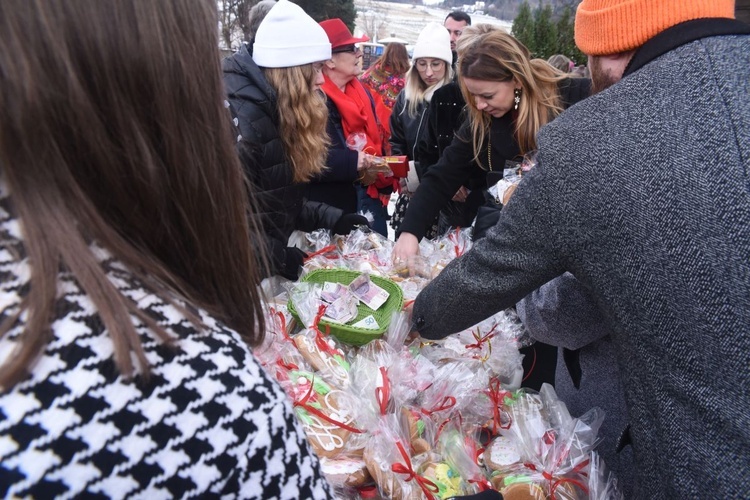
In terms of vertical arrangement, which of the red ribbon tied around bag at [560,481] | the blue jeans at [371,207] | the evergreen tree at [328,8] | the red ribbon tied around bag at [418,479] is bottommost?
the blue jeans at [371,207]

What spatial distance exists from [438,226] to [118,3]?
3174mm

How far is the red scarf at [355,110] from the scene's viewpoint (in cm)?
365

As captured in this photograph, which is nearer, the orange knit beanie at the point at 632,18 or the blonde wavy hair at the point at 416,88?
the orange knit beanie at the point at 632,18

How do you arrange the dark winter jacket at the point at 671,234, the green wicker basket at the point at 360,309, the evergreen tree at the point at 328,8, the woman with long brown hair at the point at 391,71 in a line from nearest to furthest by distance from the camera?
the dark winter jacket at the point at 671,234 → the green wicker basket at the point at 360,309 → the woman with long brown hair at the point at 391,71 → the evergreen tree at the point at 328,8

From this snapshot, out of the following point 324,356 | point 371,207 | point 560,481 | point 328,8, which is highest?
point 328,8

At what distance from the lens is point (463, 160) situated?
2.80 meters

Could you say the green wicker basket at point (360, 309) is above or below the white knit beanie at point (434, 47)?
below

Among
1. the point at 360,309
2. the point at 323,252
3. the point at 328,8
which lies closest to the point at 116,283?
the point at 360,309

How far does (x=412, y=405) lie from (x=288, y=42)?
6.04 ft

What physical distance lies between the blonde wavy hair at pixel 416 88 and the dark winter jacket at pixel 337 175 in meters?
0.97

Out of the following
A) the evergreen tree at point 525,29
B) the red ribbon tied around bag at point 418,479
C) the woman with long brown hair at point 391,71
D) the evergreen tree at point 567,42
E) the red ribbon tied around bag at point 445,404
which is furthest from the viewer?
the evergreen tree at point 525,29

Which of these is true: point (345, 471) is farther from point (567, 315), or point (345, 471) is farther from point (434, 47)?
point (434, 47)

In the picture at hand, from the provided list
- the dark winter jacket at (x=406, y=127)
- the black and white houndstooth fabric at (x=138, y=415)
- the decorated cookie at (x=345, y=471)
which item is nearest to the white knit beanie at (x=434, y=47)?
the dark winter jacket at (x=406, y=127)

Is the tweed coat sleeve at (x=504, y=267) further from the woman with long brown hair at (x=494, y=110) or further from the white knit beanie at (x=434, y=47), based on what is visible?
the white knit beanie at (x=434, y=47)
